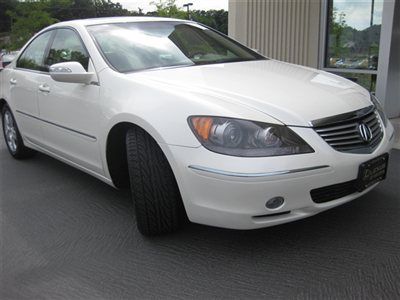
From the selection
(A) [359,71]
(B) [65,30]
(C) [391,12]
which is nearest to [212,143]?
(B) [65,30]

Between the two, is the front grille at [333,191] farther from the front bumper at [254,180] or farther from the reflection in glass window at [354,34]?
the reflection in glass window at [354,34]

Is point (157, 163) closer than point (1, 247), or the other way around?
point (157, 163)

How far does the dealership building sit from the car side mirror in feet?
14.6

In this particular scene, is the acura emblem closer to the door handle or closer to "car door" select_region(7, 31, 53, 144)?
the door handle

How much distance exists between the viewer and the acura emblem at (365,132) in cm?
290

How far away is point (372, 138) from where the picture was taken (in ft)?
9.82

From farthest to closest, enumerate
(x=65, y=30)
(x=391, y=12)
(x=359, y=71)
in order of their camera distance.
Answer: (x=359, y=71) < (x=391, y=12) < (x=65, y=30)

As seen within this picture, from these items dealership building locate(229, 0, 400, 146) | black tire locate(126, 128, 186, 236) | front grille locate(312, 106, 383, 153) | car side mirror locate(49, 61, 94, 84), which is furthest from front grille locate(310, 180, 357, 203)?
dealership building locate(229, 0, 400, 146)

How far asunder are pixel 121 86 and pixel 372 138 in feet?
5.47

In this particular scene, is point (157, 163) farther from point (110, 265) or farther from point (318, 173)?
point (318, 173)

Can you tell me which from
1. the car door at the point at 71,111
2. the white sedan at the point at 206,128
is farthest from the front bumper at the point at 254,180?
the car door at the point at 71,111

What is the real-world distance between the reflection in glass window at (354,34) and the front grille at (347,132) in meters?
4.47

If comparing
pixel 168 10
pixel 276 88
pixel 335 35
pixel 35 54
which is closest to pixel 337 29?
pixel 335 35

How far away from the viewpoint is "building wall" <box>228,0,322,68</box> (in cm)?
793
